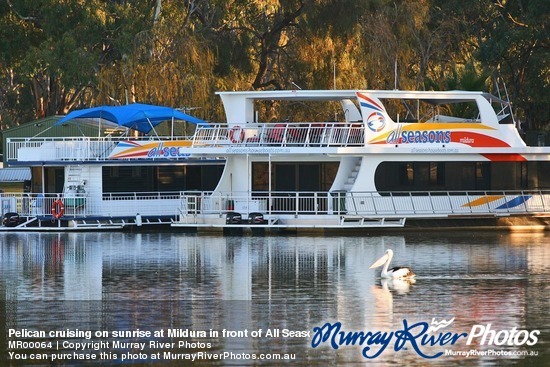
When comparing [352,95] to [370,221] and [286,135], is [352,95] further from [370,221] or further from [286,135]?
[370,221]

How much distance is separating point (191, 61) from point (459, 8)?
12.2 m

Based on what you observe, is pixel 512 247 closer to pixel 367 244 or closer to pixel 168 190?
pixel 367 244

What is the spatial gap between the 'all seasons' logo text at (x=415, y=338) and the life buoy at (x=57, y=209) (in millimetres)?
21001

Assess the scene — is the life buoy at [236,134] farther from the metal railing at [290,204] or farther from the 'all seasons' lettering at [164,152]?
the 'all seasons' lettering at [164,152]

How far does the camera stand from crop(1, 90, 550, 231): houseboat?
39281mm

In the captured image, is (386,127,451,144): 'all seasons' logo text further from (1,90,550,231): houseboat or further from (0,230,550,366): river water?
(0,230,550,366): river water

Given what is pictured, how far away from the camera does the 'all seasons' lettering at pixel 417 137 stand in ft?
130

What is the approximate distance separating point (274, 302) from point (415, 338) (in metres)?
4.81

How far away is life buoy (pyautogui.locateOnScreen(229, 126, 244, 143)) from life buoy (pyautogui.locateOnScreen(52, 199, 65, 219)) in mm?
6030

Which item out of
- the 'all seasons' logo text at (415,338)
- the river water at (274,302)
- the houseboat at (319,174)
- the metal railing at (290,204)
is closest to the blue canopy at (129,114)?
the houseboat at (319,174)

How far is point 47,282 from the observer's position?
2802cm

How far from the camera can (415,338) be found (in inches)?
803

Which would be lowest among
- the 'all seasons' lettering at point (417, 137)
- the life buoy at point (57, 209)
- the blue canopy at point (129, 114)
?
the life buoy at point (57, 209)

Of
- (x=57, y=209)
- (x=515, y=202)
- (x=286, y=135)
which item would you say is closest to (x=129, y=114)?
(x=57, y=209)
